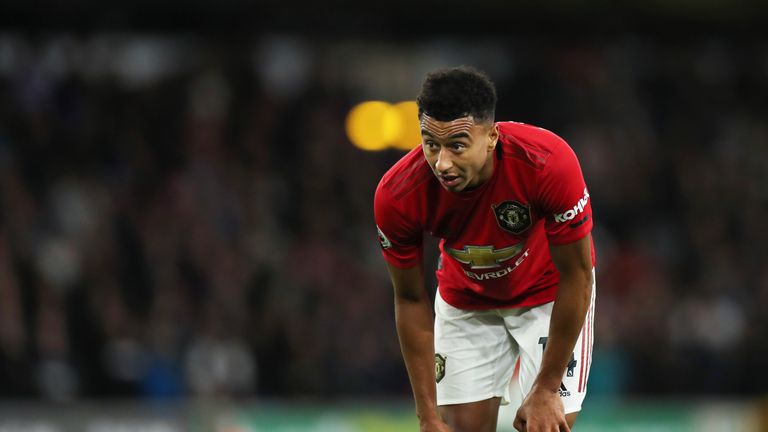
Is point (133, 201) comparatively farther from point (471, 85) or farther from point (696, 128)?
point (471, 85)

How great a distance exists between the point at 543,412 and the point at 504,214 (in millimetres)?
788

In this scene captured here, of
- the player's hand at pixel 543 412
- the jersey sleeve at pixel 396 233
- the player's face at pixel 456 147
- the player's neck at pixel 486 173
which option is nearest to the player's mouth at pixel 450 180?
the player's face at pixel 456 147

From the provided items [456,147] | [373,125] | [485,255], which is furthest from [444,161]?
[373,125]

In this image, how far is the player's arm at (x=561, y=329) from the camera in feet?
15.5

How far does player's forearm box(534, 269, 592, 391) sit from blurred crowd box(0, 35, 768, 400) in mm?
6725

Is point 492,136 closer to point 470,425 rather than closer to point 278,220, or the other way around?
point 470,425

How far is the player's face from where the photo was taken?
4457 mm

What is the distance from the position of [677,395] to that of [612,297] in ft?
3.96

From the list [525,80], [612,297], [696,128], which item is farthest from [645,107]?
[612,297]

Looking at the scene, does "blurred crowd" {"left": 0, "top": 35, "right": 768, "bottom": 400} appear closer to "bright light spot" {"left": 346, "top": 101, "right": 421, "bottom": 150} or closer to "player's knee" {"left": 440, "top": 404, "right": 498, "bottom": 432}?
"bright light spot" {"left": 346, "top": 101, "right": 421, "bottom": 150}

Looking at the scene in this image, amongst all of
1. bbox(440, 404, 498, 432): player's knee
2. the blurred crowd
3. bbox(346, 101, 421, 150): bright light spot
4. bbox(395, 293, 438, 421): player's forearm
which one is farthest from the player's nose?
bbox(346, 101, 421, 150): bright light spot

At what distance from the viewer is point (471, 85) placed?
4.47 m

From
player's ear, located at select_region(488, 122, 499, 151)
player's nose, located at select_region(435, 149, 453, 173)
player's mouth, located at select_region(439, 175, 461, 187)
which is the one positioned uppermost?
player's ear, located at select_region(488, 122, 499, 151)

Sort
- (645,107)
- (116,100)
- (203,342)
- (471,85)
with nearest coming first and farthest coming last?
(471,85)
(203,342)
(116,100)
(645,107)
